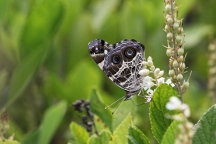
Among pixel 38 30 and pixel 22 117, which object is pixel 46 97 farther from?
pixel 38 30

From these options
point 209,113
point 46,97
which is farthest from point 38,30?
point 209,113

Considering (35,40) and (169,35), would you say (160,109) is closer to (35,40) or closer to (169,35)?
(169,35)

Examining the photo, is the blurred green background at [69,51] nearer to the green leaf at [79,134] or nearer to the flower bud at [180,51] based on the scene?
the green leaf at [79,134]

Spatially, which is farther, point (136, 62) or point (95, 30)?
point (95, 30)

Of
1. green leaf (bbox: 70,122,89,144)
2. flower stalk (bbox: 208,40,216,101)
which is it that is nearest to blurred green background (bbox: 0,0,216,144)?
flower stalk (bbox: 208,40,216,101)

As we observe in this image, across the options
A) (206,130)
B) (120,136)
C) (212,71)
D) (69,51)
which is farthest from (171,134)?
(69,51)

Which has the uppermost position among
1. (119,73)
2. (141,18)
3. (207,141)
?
(141,18)
